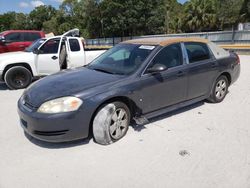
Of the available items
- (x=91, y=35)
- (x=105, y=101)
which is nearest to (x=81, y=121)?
(x=105, y=101)

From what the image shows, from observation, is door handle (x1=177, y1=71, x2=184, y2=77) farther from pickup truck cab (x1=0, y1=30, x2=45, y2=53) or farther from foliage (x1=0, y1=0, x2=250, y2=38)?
foliage (x1=0, y1=0, x2=250, y2=38)

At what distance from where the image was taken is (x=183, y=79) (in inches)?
177

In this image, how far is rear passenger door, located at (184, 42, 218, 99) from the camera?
4.69 metres

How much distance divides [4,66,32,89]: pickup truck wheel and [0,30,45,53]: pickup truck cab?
469cm

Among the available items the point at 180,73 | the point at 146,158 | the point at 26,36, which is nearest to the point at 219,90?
the point at 180,73

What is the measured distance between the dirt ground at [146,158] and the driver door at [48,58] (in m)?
3.54

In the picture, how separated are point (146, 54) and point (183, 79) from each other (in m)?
0.87

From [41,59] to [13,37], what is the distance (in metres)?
5.44

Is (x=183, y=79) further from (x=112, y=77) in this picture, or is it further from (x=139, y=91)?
(x=112, y=77)

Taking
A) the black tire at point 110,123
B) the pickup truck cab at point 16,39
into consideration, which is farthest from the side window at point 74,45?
the black tire at point 110,123

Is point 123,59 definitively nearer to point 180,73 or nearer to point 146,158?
point 180,73

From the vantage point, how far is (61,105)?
11.1ft

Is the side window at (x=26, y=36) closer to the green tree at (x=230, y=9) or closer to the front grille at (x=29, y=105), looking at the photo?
the front grille at (x=29, y=105)

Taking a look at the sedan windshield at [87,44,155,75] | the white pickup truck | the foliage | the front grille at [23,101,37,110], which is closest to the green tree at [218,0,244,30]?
the foliage
